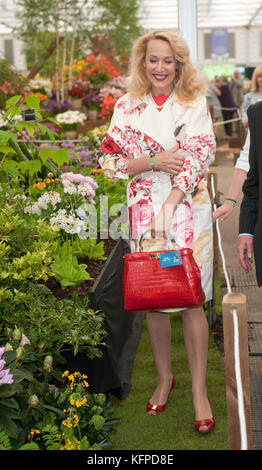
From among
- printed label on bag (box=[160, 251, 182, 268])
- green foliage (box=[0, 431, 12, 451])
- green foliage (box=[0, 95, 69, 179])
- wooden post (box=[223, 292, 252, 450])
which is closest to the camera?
wooden post (box=[223, 292, 252, 450])

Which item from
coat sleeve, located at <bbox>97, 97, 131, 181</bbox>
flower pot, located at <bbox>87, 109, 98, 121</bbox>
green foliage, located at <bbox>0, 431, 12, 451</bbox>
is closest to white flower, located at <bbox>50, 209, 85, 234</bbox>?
coat sleeve, located at <bbox>97, 97, 131, 181</bbox>

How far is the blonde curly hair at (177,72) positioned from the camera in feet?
9.62

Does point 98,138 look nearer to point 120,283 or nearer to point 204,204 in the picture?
point 120,283

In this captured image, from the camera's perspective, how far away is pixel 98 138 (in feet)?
20.4

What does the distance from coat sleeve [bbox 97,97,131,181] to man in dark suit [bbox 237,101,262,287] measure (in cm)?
72

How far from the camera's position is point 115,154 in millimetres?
3094

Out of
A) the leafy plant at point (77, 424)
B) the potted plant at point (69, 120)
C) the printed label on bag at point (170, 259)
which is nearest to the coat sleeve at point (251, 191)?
the printed label on bag at point (170, 259)

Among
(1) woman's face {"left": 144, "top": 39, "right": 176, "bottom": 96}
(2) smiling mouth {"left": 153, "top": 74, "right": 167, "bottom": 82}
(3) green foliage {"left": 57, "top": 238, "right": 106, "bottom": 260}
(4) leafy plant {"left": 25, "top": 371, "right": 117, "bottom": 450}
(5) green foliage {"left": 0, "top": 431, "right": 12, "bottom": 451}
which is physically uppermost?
(1) woman's face {"left": 144, "top": 39, "right": 176, "bottom": 96}

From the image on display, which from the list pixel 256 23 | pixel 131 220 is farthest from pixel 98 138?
pixel 256 23

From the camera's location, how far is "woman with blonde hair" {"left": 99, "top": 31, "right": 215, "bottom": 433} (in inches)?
115

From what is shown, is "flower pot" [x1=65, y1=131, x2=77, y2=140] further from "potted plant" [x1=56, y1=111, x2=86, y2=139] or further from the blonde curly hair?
the blonde curly hair

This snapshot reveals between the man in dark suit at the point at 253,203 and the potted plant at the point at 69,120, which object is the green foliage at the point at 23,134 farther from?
the potted plant at the point at 69,120

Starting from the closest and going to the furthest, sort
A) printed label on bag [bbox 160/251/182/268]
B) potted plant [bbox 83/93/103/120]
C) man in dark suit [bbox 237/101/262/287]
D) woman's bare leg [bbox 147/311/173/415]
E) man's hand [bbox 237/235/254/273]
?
man in dark suit [bbox 237/101/262/287] → man's hand [bbox 237/235/254/273] → printed label on bag [bbox 160/251/182/268] → woman's bare leg [bbox 147/311/173/415] → potted plant [bbox 83/93/103/120]
